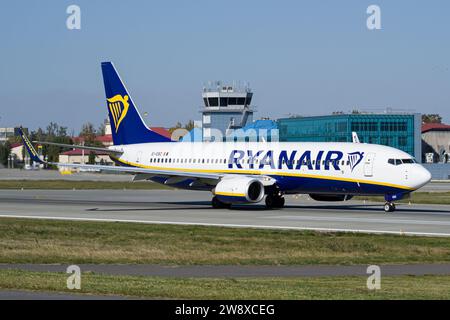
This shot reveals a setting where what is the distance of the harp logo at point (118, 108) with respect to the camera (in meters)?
57.4

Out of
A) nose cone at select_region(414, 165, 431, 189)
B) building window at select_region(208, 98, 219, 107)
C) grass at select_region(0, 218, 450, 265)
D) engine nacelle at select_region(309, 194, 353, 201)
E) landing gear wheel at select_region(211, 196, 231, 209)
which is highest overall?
building window at select_region(208, 98, 219, 107)

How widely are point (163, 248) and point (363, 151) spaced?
20.1 m

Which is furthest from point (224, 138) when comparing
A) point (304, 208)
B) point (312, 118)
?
point (304, 208)

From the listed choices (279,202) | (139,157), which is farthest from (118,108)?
(279,202)

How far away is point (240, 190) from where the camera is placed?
48094mm

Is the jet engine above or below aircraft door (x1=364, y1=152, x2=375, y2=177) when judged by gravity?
below

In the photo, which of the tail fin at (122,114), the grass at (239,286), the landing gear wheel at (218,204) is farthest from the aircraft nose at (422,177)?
the grass at (239,286)

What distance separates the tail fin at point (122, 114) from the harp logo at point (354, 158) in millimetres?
15142

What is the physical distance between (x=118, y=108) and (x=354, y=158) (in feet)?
57.4

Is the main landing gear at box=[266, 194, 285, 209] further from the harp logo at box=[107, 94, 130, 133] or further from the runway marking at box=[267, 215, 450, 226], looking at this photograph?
the harp logo at box=[107, 94, 130, 133]

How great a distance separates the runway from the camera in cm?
3869

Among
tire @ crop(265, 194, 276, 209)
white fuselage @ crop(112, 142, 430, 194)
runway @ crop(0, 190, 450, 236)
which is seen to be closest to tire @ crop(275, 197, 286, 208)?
tire @ crop(265, 194, 276, 209)
